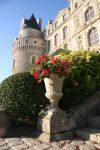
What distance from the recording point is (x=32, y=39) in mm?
34219

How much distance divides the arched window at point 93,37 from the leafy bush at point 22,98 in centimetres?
1632

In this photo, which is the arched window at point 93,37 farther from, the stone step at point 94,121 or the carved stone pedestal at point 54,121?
the carved stone pedestal at point 54,121

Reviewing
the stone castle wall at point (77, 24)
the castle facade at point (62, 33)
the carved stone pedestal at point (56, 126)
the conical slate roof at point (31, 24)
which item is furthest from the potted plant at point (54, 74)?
the conical slate roof at point (31, 24)

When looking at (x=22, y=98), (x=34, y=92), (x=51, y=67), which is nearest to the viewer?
(x=51, y=67)

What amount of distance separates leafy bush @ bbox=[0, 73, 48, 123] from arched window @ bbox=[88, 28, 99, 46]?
16.3 m

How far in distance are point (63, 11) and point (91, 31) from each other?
1013 centimetres

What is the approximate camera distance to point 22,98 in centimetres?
515

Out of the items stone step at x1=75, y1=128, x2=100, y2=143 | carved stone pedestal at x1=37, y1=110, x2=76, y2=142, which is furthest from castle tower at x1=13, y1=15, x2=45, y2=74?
stone step at x1=75, y1=128, x2=100, y2=143

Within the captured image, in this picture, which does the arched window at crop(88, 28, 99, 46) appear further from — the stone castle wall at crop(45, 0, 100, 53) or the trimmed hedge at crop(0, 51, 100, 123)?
the trimmed hedge at crop(0, 51, 100, 123)

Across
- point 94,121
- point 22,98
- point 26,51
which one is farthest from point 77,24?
point 94,121

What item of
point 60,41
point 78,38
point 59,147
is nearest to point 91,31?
point 78,38

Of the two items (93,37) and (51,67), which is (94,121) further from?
(93,37)

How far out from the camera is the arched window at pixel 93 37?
66.0ft

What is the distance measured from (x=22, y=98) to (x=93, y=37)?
17503mm
